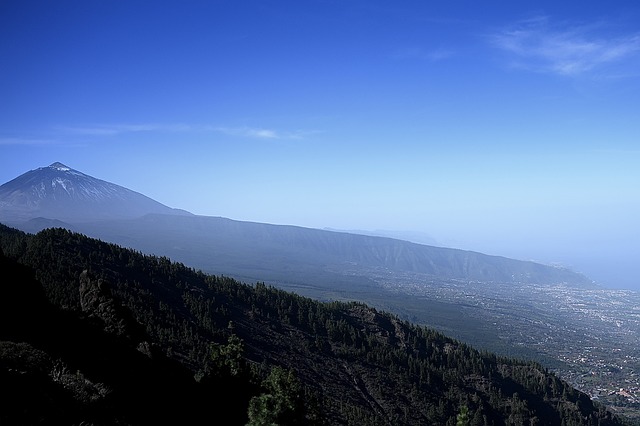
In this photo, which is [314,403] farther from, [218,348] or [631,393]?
[631,393]

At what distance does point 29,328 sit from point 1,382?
40.7 ft

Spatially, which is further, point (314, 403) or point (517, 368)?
point (517, 368)

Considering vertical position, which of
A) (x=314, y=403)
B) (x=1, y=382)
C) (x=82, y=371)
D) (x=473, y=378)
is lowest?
(x=473, y=378)

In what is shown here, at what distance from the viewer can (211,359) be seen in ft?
147

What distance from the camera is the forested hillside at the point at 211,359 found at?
25688 mm

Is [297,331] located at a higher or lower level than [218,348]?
lower

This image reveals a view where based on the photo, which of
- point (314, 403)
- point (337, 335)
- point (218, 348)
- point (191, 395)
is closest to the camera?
→ point (314, 403)

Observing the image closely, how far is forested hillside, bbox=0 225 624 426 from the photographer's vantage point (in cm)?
2569

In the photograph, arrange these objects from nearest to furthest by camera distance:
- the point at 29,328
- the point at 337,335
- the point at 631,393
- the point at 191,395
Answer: the point at 29,328 → the point at 191,395 → the point at 337,335 → the point at 631,393

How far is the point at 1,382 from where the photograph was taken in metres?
17.7

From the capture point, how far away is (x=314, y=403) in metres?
34.1

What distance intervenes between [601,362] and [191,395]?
216 m

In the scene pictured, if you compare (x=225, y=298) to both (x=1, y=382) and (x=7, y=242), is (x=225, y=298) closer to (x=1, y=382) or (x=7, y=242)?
(x=7, y=242)

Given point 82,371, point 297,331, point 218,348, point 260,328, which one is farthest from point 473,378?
point 82,371
